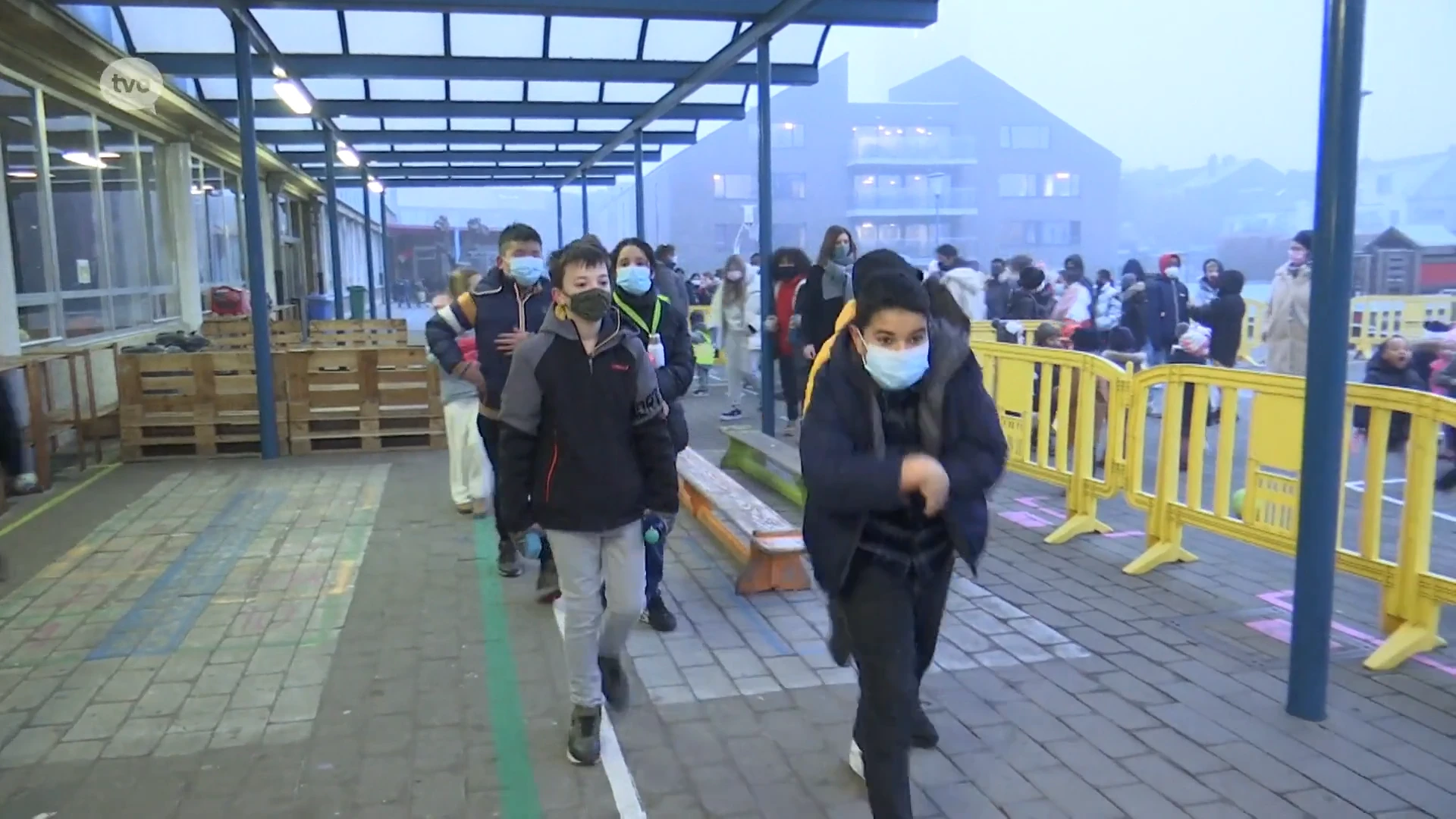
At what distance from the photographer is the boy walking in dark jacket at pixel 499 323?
5523 millimetres

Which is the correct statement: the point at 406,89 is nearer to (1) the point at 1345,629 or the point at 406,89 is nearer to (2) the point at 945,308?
(2) the point at 945,308

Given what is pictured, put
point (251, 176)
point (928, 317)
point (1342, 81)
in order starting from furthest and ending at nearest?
point (251, 176) → point (1342, 81) → point (928, 317)

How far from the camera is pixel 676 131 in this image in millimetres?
16828

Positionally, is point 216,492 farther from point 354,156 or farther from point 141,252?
point 354,156

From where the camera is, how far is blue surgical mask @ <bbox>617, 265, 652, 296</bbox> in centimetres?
495

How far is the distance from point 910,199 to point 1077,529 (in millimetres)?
15685

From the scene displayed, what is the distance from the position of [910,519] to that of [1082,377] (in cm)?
404

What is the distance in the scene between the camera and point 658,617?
5203 mm

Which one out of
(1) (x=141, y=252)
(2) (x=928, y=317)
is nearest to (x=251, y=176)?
(1) (x=141, y=252)

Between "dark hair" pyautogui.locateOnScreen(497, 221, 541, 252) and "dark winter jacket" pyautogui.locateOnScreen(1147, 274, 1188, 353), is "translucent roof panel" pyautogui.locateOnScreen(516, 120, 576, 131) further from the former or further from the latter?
"dark hair" pyautogui.locateOnScreen(497, 221, 541, 252)

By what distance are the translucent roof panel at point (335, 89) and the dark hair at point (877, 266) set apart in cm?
1152

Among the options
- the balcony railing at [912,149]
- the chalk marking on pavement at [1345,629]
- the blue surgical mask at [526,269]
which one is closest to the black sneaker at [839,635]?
the chalk marking on pavement at [1345,629]

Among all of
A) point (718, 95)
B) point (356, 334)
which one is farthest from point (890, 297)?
point (356, 334)

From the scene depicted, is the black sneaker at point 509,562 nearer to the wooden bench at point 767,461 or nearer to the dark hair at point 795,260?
the wooden bench at point 767,461
